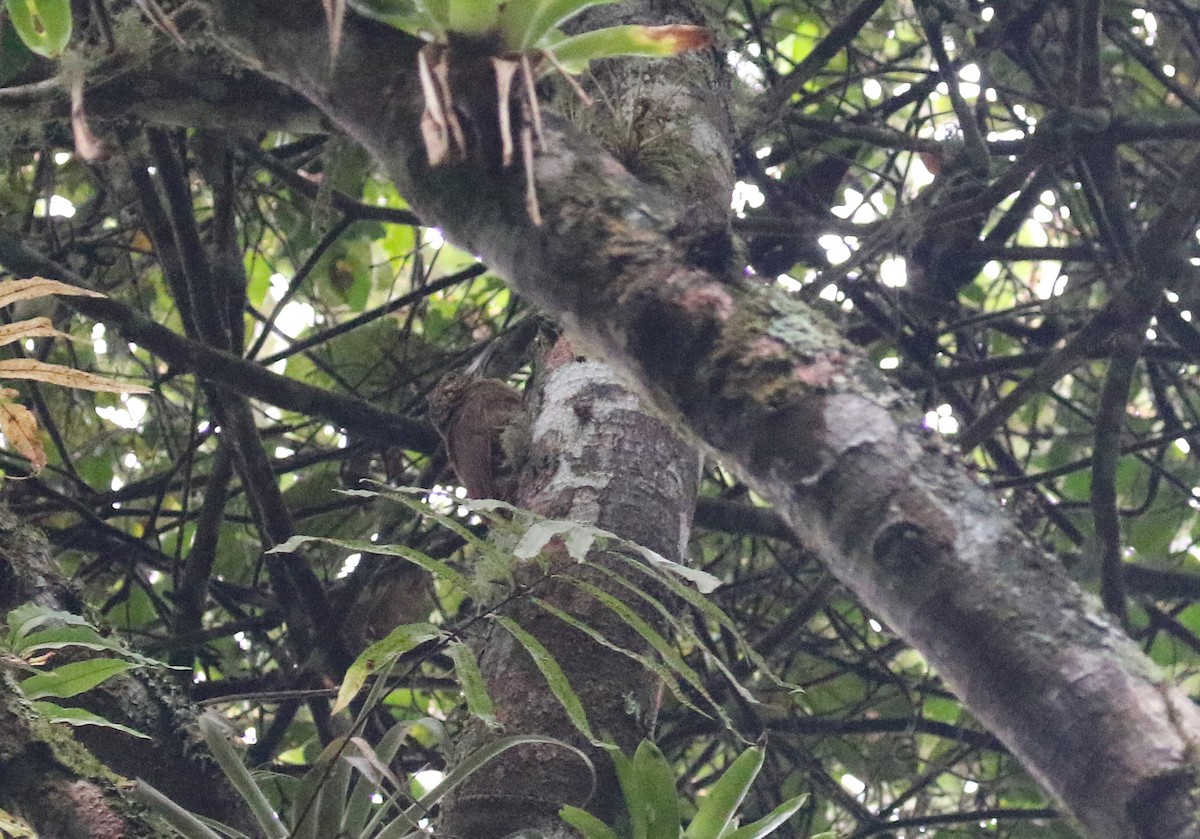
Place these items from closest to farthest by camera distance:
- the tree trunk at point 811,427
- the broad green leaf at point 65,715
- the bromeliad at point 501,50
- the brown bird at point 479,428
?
1. the tree trunk at point 811,427
2. the bromeliad at point 501,50
3. the broad green leaf at point 65,715
4. the brown bird at point 479,428

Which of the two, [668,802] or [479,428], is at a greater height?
[479,428]

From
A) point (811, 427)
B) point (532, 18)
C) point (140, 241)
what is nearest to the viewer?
point (811, 427)

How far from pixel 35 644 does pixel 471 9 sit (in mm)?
655

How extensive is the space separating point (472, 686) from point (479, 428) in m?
0.63

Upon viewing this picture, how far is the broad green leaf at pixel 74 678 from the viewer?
3.39ft

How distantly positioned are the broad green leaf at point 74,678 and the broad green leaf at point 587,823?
0.39 meters

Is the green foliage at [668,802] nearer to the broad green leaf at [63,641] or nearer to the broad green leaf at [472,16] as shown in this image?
the broad green leaf at [63,641]

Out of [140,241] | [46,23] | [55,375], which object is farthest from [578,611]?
[140,241]

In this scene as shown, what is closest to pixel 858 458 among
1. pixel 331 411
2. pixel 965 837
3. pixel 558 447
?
pixel 558 447

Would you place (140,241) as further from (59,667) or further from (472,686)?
(472,686)

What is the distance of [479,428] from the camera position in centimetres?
158

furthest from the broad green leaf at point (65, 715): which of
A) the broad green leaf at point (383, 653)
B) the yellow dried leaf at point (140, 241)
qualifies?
the yellow dried leaf at point (140, 241)

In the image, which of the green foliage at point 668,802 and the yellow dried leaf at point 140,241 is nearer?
the green foliage at point 668,802

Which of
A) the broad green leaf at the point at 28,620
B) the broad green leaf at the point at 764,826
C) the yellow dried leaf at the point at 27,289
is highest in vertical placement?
the yellow dried leaf at the point at 27,289
